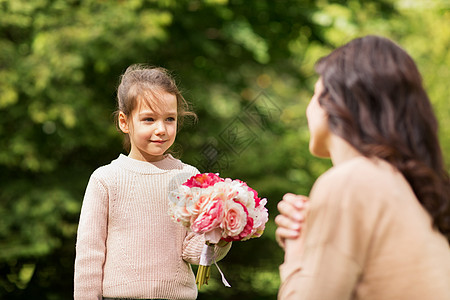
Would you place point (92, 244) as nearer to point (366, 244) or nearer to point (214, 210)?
point (214, 210)

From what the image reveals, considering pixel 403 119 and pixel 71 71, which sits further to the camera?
pixel 71 71

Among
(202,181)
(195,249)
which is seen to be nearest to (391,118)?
(202,181)

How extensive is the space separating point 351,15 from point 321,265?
6.37 meters

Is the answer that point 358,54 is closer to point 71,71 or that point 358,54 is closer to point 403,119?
point 403,119

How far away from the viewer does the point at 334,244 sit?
5.09 feet

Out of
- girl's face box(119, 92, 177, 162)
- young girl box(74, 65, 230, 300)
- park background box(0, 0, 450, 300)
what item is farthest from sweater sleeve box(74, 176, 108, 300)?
park background box(0, 0, 450, 300)

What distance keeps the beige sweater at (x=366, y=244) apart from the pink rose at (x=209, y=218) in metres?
1.07

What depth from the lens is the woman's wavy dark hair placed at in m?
1.68

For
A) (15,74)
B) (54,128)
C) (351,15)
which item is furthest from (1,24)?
(351,15)

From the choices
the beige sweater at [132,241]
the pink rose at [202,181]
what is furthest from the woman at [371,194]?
the beige sweater at [132,241]

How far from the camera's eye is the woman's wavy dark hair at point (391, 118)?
1679 mm

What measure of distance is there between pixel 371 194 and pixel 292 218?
0.31m

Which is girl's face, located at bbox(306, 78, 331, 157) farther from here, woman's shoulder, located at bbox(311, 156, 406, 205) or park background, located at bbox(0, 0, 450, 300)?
park background, located at bbox(0, 0, 450, 300)

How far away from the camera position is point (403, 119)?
5.60 feet
